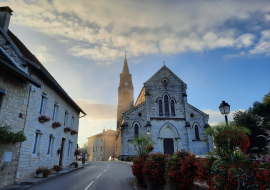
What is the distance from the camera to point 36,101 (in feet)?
34.4

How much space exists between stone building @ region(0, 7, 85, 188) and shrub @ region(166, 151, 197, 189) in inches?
290

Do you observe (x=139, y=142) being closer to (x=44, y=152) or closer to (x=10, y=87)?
(x=44, y=152)

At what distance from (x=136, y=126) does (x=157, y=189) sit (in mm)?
19950

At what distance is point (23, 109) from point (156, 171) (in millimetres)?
7595

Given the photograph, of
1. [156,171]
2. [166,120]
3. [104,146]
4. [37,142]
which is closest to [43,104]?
[37,142]

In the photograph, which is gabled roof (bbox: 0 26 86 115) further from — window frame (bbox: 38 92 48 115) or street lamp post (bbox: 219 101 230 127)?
street lamp post (bbox: 219 101 230 127)

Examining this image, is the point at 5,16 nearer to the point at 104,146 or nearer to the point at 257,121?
the point at 257,121

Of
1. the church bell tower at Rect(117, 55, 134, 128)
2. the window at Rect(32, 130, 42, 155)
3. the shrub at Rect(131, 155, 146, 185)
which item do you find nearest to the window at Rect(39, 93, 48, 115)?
the window at Rect(32, 130, 42, 155)

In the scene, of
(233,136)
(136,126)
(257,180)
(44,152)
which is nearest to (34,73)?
(44,152)

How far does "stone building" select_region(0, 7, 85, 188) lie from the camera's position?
7.98m

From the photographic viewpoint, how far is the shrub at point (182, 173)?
590 centimetres

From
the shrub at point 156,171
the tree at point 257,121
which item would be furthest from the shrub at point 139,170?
the tree at point 257,121

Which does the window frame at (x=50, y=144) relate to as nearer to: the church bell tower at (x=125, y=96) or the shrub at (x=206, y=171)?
the shrub at (x=206, y=171)

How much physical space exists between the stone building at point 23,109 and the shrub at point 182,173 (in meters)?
7.36
